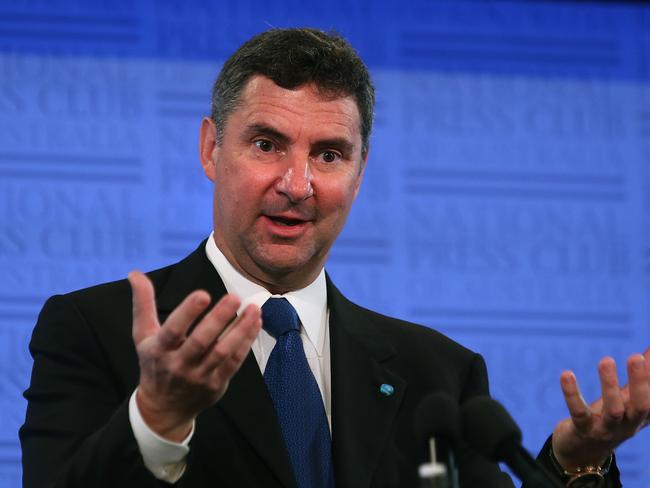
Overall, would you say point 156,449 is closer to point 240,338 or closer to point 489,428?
point 240,338

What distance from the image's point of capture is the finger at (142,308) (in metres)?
1.68

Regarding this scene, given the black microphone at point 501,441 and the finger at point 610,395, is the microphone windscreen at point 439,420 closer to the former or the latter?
the black microphone at point 501,441

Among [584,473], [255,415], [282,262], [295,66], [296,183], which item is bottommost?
[584,473]

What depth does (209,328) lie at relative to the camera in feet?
5.26

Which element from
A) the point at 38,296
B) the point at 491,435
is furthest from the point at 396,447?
the point at 38,296

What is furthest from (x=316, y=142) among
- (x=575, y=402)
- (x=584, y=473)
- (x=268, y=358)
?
(x=584, y=473)

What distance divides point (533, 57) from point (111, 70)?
5.06 feet

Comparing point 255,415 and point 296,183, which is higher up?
point 296,183

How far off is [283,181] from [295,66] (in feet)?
0.87

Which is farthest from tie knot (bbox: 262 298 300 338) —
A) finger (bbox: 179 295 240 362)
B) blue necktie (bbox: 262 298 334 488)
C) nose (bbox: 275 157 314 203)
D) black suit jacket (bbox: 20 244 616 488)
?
finger (bbox: 179 295 240 362)

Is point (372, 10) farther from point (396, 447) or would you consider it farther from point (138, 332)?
point (138, 332)

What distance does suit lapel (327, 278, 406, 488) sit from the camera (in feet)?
6.98

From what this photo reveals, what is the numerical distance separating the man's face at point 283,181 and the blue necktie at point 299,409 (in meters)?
0.18

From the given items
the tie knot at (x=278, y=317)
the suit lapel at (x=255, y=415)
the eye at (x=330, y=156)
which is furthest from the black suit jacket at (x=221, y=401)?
the eye at (x=330, y=156)
